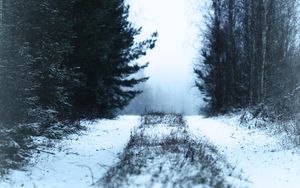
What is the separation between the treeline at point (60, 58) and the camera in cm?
1108

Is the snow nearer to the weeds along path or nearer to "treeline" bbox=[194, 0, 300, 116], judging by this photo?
the weeds along path

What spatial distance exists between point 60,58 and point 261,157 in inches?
282

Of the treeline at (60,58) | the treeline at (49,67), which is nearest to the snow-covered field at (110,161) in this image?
the treeline at (49,67)

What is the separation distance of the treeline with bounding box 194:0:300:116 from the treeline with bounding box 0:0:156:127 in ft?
19.4

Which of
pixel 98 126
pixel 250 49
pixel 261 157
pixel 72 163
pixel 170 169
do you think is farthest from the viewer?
pixel 250 49

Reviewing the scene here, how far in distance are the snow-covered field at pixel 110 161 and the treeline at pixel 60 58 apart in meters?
1.25

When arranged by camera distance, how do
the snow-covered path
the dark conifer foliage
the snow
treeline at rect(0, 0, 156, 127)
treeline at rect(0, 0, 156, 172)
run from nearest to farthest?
the snow, the snow-covered path, treeline at rect(0, 0, 156, 172), treeline at rect(0, 0, 156, 127), the dark conifer foliage

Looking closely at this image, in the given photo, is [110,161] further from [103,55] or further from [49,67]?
[103,55]

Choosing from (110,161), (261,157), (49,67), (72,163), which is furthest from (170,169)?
(49,67)

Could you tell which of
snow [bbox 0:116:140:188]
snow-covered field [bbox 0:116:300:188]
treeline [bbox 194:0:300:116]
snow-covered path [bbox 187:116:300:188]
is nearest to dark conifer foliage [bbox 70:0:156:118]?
snow [bbox 0:116:140:188]

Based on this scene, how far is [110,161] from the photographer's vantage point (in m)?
11.7

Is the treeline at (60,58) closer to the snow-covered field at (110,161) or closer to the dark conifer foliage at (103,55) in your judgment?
the dark conifer foliage at (103,55)

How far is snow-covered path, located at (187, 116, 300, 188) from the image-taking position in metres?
10.1

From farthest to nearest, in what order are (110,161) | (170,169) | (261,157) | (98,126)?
(98,126) < (261,157) < (110,161) < (170,169)
